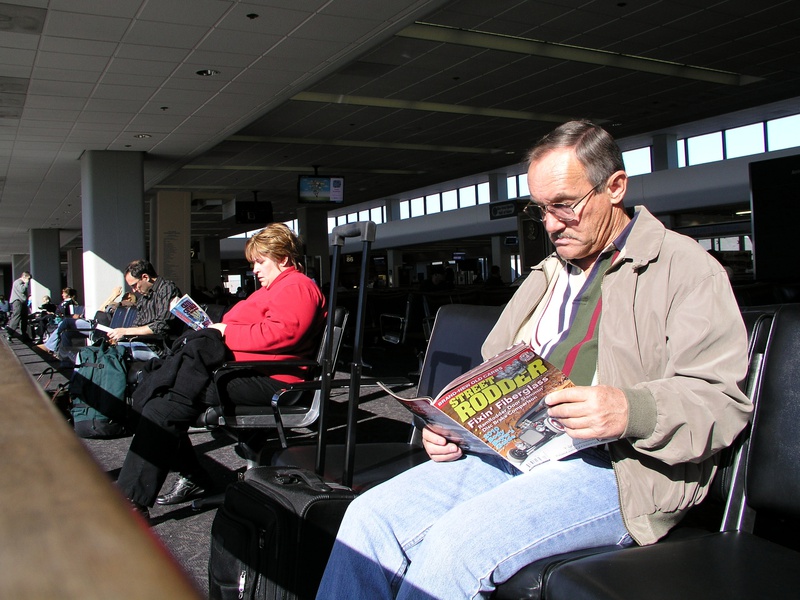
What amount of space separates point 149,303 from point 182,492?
2.34 m

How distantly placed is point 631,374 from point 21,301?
16.3 meters

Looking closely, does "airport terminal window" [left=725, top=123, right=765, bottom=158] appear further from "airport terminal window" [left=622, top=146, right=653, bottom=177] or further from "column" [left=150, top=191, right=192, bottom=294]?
"column" [left=150, top=191, right=192, bottom=294]

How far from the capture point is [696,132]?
1617cm

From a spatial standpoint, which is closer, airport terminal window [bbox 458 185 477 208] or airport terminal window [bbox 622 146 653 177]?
airport terminal window [bbox 622 146 653 177]

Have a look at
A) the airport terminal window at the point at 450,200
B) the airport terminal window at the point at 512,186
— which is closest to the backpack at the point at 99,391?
the airport terminal window at the point at 512,186

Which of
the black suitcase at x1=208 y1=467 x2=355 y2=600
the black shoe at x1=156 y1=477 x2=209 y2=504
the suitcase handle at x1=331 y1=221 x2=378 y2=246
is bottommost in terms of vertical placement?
the black shoe at x1=156 y1=477 x2=209 y2=504

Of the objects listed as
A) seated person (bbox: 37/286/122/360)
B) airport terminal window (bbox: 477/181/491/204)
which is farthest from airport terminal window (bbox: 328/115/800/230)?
seated person (bbox: 37/286/122/360)

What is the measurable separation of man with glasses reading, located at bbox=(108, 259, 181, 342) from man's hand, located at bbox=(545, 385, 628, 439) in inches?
161

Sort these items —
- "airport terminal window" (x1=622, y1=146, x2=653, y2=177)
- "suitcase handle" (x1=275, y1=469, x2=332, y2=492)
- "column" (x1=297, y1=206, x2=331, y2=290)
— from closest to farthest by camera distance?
"suitcase handle" (x1=275, y1=469, x2=332, y2=492) < "airport terminal window" (x1=622, y1=146, x2=653, y2=177) < "column" (x1=297, y1=206, x2=331, y2=290)

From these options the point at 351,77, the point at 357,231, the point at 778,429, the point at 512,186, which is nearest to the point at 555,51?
the point at 351,77

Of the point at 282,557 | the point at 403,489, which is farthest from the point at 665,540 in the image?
the point at 282,557

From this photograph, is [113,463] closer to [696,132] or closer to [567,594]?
[567,594]

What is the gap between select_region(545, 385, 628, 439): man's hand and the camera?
4.17 ft

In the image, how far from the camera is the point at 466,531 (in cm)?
136
